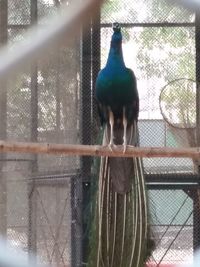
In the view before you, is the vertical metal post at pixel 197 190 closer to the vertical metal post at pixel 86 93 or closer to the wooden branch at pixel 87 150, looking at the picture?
the vertical metal post at pixel 86 93

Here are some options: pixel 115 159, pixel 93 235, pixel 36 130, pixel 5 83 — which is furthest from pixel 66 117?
pixel 5 83

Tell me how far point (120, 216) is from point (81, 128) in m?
0.54

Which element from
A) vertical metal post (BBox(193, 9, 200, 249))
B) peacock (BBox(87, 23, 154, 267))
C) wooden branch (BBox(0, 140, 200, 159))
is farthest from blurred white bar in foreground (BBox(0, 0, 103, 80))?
vertical metal post (BBox(193, 9, 200, 249))

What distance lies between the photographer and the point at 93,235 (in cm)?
280

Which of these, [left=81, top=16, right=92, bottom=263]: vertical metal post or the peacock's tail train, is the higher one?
[left=81, top=16, right=92, bottom=263]: vertical metal post

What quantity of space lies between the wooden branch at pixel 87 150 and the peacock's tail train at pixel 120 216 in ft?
1.89

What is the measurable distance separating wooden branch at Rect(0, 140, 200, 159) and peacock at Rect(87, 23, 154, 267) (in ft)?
1.84

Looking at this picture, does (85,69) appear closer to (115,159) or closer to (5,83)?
(115,159)

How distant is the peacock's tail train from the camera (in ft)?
9.00

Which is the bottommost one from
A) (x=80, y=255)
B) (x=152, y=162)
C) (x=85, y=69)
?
(x=80, y=255)

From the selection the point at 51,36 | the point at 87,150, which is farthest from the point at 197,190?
the point at 51,36

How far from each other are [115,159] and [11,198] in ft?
1.83

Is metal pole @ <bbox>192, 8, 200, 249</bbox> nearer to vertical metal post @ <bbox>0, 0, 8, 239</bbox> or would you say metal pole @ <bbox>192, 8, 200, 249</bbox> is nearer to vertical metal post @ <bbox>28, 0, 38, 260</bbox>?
vertical metal post @ <bbox>28, 0, 38, 260</bbox>

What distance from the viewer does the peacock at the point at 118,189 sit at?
2756 mm
